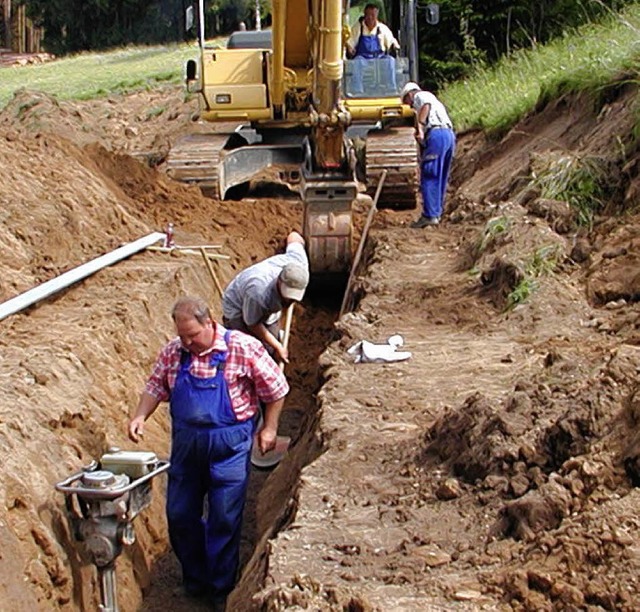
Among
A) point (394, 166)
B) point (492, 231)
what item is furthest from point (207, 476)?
point (394, 166)

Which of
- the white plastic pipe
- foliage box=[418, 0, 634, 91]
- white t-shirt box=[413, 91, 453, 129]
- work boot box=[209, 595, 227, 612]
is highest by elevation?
foliage box=[418, 0, 634, 91]

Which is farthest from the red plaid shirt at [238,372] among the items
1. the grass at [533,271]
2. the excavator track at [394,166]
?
the excavator track at [394,166]

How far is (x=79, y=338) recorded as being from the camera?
820 cm

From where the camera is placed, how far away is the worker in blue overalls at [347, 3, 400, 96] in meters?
15.0

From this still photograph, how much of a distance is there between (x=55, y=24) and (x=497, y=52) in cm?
3809

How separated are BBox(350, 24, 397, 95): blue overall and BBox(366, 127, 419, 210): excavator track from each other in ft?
2.40

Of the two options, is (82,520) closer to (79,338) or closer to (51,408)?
(51,408)

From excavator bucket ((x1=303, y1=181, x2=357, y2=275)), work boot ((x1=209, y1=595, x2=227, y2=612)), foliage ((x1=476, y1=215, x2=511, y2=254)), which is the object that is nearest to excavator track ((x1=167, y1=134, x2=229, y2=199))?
excavator bucket ((x1=303, y1=181, x2=357, y2=275))

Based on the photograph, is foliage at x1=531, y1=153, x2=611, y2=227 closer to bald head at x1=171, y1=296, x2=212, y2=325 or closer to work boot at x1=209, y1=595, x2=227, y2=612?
bald head at x1=171, y1=296, x2=212, y2=325

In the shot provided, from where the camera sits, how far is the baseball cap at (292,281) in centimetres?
775

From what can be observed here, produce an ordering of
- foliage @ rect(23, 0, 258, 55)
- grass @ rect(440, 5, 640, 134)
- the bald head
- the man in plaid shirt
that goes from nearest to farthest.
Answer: the bald head, the man in plaid shirt, grass @ rect(440, 5, 640, 134), foliage @ rect(23, 0, 258, 55)

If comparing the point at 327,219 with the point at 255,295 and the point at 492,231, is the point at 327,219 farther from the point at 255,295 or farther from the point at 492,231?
the point at 255,295

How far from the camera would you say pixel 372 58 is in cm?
1513

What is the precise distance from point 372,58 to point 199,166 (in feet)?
9.55
